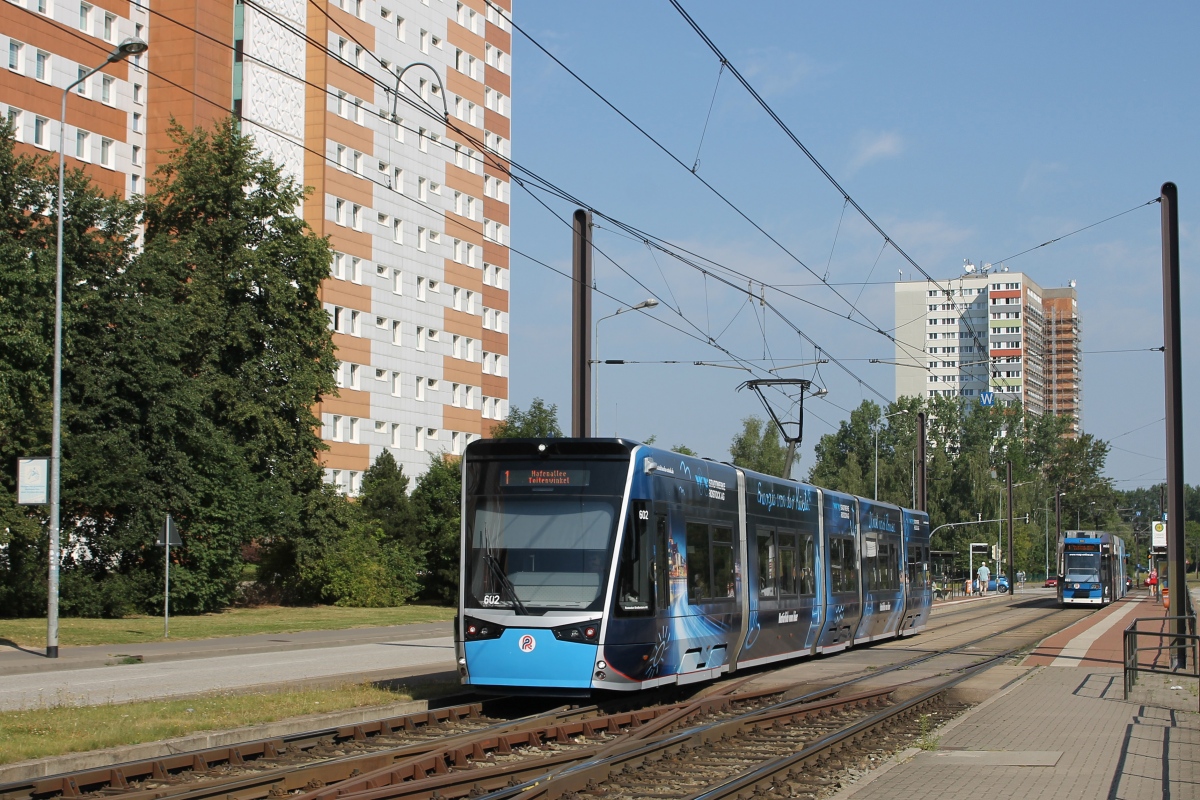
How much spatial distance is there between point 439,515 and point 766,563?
1388 inches

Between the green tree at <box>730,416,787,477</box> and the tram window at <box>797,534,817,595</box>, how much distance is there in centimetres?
8074

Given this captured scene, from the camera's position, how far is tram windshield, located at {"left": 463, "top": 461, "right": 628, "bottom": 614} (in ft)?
47.3

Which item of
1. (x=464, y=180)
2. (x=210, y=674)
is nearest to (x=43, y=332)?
(x=210, y=674)

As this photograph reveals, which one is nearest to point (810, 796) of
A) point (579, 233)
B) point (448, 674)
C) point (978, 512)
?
point (448, 674)

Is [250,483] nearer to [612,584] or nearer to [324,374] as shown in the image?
[324,374]

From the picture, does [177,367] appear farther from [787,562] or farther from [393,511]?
[787,562]

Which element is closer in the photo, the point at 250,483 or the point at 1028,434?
the point at 250,483

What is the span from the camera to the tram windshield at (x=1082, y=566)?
5403 centimetres

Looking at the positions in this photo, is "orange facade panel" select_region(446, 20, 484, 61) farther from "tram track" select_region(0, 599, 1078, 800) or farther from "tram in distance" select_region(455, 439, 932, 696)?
"tram track" select_region(0, 599, 1078, 800)

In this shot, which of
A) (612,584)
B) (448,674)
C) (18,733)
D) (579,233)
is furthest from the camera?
(579,233)

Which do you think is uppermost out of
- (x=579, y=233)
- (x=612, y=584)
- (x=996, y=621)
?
(x=579, y=233)

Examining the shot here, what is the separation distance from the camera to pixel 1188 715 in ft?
47.5

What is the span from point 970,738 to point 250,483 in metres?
34.7

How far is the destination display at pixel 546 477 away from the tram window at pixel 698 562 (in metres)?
1.99
